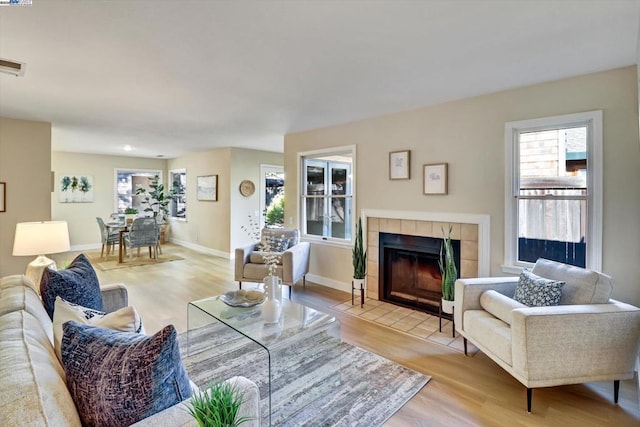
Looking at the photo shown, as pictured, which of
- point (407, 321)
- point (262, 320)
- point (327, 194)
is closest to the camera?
point (262, 320)

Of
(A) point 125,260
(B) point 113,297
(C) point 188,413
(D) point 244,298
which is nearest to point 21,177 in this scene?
(A) point 125,260

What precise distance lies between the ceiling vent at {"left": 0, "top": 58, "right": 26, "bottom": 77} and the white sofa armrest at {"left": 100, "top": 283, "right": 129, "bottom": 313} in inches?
71.2

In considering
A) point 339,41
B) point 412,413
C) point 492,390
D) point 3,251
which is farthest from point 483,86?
point 3,251

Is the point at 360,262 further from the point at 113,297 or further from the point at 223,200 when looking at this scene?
the point at 223,200

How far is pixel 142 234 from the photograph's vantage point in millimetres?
6703

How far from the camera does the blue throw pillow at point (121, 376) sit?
967mm

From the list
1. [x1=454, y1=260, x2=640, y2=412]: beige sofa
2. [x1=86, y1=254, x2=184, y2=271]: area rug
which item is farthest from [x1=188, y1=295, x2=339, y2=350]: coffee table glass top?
[x1=86, y1=254, x2=184, y2=271]: area rug

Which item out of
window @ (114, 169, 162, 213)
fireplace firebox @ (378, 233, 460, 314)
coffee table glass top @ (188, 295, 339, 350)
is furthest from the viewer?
window @ (114, 169, 162, 213)

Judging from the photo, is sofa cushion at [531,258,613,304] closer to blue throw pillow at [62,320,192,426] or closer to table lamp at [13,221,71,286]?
blue throw pillow at [62,320,192,426]

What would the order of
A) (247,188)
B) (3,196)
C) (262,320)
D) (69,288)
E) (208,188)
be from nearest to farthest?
(69,288) → (262,320) → (3,196) → (247,188) → (208,188)

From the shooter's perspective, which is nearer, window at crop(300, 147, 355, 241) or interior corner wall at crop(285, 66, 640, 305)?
interior corner wall at crop(285, 66, 640, 305)

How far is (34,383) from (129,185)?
9017 millimetres

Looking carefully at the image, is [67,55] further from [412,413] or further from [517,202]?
[517,202]

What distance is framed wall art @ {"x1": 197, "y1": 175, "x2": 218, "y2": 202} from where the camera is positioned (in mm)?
7270
